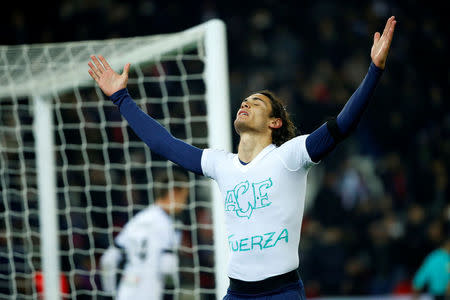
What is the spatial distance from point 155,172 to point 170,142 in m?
5.76

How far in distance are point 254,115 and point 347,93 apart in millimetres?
7260

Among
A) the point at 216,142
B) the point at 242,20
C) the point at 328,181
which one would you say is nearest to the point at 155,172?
the point at 328,181

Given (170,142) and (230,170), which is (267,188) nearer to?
(230,170)

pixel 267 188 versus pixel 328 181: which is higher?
pixel 267 188

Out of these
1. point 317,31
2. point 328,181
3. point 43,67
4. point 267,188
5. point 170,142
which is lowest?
point 328,181

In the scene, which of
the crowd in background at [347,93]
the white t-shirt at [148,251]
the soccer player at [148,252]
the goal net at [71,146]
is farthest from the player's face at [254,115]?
the crowd in background at [347,93]

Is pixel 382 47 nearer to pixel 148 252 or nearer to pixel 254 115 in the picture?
pixel 254 115

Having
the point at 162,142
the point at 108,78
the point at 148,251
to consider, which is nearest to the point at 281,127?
the point at 162,142

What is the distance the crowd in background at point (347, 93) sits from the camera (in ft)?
30.9

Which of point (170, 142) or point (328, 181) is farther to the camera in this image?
point (328, 181)

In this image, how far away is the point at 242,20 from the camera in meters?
11.1

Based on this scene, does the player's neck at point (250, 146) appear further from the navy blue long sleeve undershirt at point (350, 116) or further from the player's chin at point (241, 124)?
the navy blue long sleeve undershirt at point (350, 116)

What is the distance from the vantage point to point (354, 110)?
116 inches

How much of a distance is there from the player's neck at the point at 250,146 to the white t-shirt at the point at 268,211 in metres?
0.06
